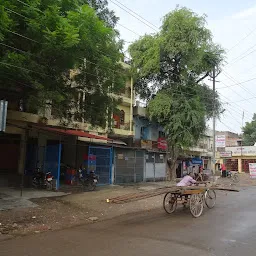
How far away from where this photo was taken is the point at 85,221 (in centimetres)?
1083

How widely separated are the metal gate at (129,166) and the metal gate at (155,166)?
0.99 meters

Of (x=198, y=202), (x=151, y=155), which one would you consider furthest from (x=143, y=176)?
(x=198, y=202)

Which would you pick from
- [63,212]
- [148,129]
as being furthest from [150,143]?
[63,212]

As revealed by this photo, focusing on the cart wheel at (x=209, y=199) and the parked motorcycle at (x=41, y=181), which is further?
the parked motorcycle at (x=41, y=181)

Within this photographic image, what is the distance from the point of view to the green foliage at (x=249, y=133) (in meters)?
63.4

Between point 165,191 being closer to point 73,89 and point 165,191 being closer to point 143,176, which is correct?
point 73,89

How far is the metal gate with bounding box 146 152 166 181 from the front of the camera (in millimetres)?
26141

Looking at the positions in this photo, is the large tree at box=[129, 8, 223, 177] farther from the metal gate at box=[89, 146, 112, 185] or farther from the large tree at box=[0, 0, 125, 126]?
the large tree at box=[0, 0, 125, 126]

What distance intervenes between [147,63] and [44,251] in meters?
21.3

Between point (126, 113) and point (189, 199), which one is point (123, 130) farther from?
point (189, 199)

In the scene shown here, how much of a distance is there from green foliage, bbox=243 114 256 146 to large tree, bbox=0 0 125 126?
54481mm

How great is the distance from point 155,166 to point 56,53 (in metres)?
17.6

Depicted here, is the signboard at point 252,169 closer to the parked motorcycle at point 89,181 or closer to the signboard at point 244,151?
the parked motorcycle at point 89,181

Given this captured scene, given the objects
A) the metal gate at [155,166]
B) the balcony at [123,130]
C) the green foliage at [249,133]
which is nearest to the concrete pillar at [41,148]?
the balcony at [123,130]
